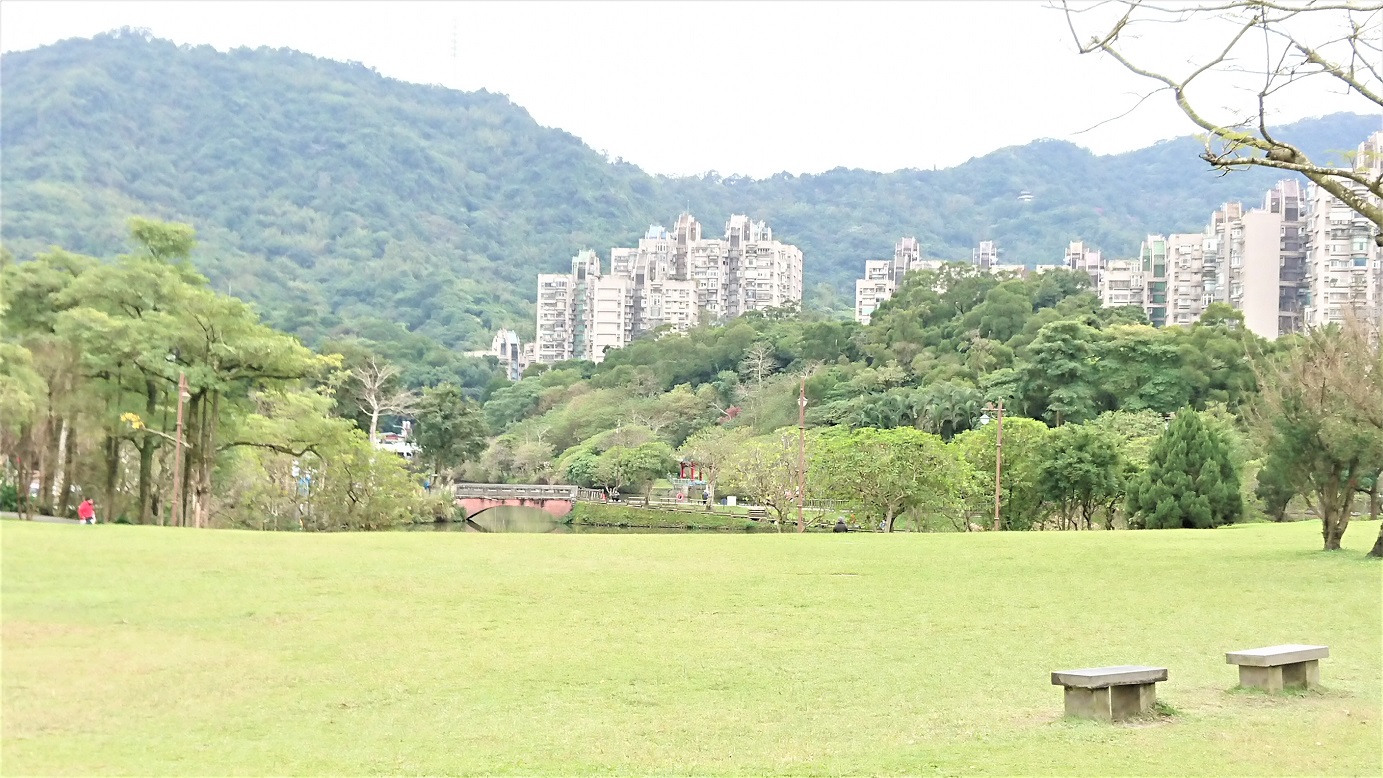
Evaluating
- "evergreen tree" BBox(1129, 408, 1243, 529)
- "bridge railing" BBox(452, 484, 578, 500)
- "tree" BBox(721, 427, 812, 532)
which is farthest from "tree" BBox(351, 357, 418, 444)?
"evergreen tree" BBox(1129, 408, 1243, 529)

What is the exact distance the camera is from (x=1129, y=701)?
26.1ft

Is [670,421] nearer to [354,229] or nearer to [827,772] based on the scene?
[827,772]

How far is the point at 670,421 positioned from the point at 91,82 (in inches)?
4338

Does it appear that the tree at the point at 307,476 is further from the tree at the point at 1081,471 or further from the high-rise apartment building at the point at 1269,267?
the high-rise apartment building at the point at 1269,267

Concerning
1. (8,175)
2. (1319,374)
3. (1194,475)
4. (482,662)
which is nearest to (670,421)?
(1194,475)

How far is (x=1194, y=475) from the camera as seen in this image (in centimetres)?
3125

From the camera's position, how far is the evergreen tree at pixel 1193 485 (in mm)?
30781

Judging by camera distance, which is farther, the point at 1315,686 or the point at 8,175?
the point at 8,175

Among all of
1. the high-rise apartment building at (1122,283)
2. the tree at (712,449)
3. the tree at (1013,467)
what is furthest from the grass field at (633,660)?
the high-rise apartment building at (1122,283)

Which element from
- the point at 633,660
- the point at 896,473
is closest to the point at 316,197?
the point at 896,473

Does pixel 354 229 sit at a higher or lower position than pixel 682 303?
higher

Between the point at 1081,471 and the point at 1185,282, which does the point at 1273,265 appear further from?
the point at 1081,471

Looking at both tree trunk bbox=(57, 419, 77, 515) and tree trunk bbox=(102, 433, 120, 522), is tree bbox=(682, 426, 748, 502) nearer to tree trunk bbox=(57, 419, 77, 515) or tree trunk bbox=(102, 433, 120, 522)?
tree trunk bbox=(102, 433, 120, 522)

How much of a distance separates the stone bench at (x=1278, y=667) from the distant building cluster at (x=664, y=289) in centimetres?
12968
